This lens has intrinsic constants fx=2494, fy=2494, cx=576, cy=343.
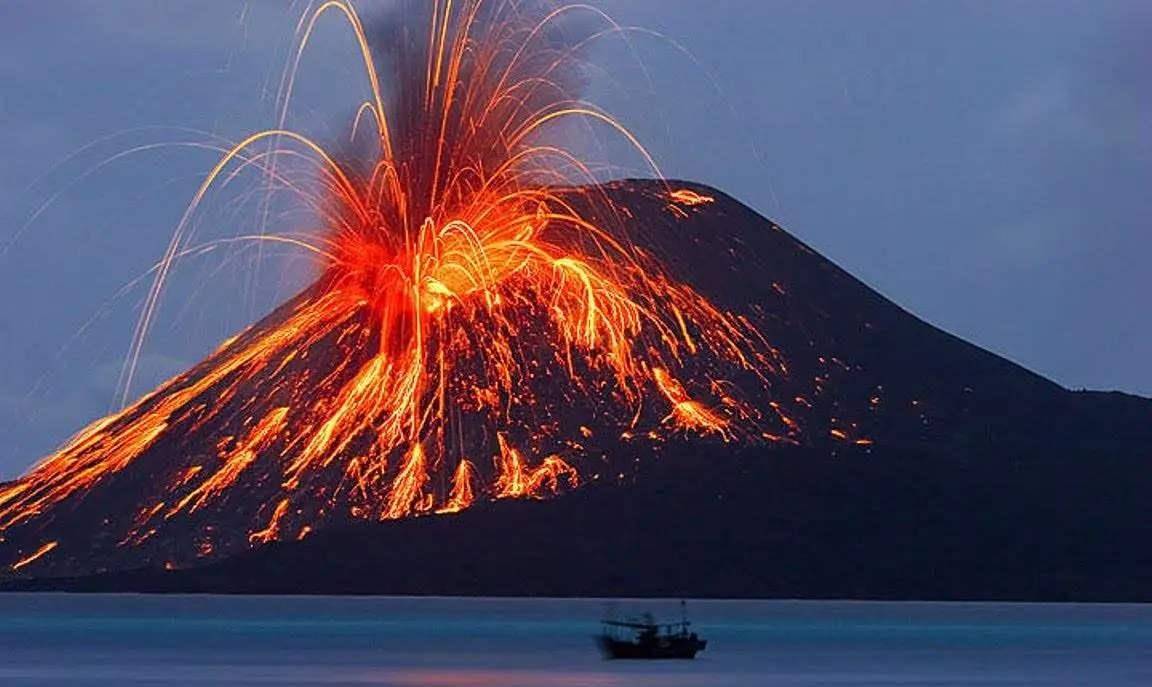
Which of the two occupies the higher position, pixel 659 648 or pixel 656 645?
pixel 656 645

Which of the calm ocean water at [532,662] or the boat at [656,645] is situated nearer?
the calm ocean water at [532,662]

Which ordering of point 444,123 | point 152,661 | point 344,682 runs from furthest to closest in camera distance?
point 444,123
point 152,661
point 344,682

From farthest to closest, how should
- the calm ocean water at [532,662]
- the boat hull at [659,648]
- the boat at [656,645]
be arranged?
the boat hull at [659,648] < the boat at [656,645] < the calm ocean water at [532,662]

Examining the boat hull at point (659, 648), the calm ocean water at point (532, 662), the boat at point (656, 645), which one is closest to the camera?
the calm ocean water at point (532, 662)

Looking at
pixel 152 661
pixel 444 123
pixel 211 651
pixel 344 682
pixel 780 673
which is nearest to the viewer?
pixel 344 682

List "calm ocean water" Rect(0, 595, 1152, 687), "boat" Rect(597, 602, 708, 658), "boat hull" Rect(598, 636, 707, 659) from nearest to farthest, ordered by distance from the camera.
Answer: "calm ocean water" Rect(0, 595, 1152, 687) < "boat" Rect(597, 602, 708, 658) < "boat hull" Rect(598, 636, 707, 659)

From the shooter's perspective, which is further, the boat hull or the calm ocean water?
the boat hull

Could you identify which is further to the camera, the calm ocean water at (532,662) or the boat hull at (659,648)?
the boat hull at (659,648)

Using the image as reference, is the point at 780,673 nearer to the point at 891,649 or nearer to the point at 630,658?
the point at 630,658

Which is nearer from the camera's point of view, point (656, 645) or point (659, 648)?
point (656, 645)

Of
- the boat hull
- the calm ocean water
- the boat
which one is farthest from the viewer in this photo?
the boat hull

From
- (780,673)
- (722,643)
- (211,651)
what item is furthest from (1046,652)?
(211,651)
